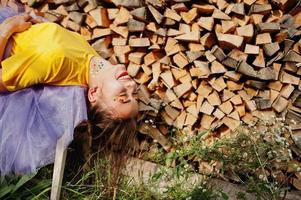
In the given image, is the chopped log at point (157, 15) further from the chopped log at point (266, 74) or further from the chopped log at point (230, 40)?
the chopped log at point (266, 74)

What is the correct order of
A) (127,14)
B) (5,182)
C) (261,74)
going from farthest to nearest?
(127,14)
(261,74)
(5,182)

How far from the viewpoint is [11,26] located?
2.27 metres

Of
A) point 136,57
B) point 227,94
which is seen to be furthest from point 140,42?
Result: point 227,94

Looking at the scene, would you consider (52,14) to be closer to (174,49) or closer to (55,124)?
(174,49)

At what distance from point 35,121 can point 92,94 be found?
1.00ft

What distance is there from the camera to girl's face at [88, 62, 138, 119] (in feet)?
7.27

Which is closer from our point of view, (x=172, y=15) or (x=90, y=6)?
(x=172, y=15)

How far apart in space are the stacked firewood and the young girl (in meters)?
0.62

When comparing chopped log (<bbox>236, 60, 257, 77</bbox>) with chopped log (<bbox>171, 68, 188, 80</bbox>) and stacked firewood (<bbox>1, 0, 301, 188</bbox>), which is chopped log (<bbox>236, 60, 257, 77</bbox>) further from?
chopped log (<bbox>171, 68, 188, 80</bbox>)

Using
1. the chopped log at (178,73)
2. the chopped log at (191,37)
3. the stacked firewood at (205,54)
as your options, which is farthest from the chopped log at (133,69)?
the chopped log at (191,37)

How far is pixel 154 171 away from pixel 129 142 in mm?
368

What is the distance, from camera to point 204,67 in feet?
9.27

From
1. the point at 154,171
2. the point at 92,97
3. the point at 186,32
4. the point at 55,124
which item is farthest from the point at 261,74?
the point at 55,124

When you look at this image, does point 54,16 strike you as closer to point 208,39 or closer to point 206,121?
point 208,39
